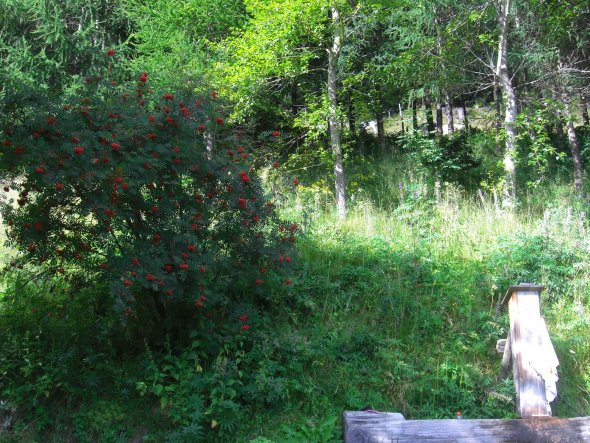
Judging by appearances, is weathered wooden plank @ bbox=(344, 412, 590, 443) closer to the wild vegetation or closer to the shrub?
the wild vegetation

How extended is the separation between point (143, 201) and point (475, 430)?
3371mm

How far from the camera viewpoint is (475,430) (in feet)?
15.7

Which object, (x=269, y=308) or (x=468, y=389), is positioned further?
(x=269, y=308)

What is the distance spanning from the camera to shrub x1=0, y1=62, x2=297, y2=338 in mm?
4785

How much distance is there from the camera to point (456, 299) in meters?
6.96

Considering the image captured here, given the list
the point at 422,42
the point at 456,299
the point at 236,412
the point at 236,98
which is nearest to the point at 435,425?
the point at 236,412

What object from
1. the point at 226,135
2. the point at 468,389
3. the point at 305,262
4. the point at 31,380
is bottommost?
the point at 468,389

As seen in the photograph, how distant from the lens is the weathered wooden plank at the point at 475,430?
4758mm

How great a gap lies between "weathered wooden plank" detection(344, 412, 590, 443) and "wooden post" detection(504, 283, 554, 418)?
0.18 m

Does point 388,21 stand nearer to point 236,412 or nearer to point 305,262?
point 305,262

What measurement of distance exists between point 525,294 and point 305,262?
9.53 feet

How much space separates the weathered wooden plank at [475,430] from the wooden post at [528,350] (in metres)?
0.18

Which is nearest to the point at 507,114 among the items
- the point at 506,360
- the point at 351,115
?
the point at 506,360

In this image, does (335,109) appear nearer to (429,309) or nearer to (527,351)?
(429,309)
